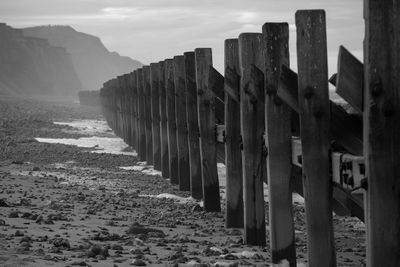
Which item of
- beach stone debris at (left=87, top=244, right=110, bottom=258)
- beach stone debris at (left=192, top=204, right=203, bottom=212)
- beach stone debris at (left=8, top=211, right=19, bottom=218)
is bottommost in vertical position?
beach stone debris at (left=192, top=204, right=203, bottom=212)

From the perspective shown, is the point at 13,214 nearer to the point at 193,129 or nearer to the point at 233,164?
the point at 233,164

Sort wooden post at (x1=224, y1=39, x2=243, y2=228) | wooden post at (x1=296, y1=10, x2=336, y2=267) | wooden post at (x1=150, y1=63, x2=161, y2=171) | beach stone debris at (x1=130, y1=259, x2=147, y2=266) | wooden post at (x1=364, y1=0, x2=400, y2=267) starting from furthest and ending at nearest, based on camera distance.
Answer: wooden post at (x1=150, y1=63, x2=161, y2=171) < wooden post at (x1=224, y1=39, x2=243, y2=228) < beach stone debris at (x1=130, y1=259, x2=147, y2=266) < wooden post at (x1=296, y1=10, x2=336, y2=267) < wooden post at (x1=364, y1=0, x2=400, y2=267)

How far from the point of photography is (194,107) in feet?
39.2

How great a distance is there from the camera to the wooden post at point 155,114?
55.4ft

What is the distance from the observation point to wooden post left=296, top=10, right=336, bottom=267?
5551 millimetres

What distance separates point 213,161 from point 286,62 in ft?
12.9

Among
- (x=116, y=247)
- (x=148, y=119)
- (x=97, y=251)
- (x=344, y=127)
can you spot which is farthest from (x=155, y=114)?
(x=344, y=127)

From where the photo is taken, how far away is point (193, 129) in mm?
11805

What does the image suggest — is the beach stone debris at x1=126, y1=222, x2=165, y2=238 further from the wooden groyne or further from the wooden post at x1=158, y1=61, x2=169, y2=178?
the wooden post at x1=158, y1=61, x2=169, y2=178

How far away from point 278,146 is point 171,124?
25.9 ft

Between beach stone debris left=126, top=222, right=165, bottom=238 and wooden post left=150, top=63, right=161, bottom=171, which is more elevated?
wooden post left=150, top=63, right=161, bottom=171

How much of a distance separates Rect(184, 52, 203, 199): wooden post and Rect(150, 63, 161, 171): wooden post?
495cm

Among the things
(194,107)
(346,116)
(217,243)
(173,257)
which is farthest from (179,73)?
(346,116)

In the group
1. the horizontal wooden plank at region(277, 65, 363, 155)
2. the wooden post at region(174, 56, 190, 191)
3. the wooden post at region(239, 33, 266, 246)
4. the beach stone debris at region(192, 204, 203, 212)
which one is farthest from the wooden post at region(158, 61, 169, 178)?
the horizontal wooden plank at region(277, 65, 363, 155)
